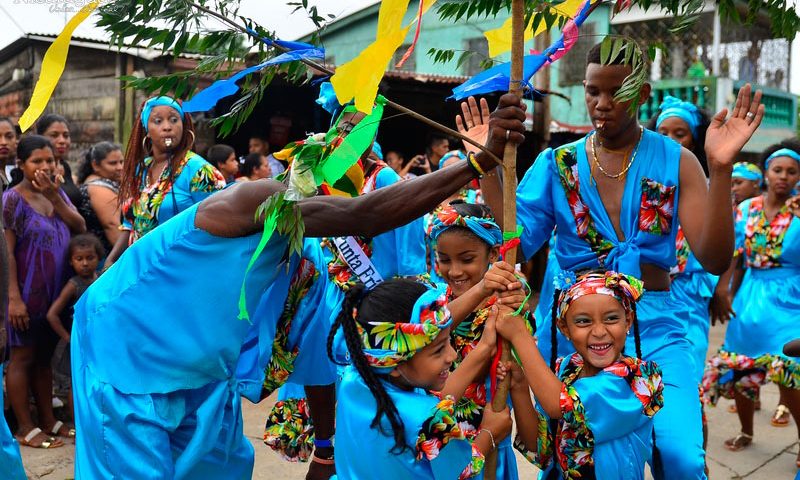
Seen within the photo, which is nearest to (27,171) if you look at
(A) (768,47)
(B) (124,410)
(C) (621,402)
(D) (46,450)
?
(D) (46,450)

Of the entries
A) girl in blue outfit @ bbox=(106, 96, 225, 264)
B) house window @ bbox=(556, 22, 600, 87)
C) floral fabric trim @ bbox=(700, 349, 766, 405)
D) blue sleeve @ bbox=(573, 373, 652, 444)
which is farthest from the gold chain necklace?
house window @ bbox=(556, 22, 600, 87)

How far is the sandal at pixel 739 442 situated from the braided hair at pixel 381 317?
3.81 meters

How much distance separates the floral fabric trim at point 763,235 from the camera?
6074 mm

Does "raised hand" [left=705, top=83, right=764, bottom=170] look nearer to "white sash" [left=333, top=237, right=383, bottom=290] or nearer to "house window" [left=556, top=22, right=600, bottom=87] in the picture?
"white sash" [left=333, top=237, right=383, bottom=290]

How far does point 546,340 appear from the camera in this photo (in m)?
3.70

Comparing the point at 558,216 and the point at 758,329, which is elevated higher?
the point at 558,216

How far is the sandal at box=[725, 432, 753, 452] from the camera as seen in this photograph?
18.9 ft

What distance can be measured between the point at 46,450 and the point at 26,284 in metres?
1.05

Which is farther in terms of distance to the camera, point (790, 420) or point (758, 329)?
point (790, 420)

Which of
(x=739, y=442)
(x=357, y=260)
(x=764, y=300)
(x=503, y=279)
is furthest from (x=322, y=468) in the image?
(x=764, y=300)

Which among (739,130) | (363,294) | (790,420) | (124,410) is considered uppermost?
(739,130)

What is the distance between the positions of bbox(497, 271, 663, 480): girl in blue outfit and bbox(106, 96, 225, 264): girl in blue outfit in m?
2.81

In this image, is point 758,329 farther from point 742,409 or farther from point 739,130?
point 739,130

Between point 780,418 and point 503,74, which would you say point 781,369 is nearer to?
point 780,418
